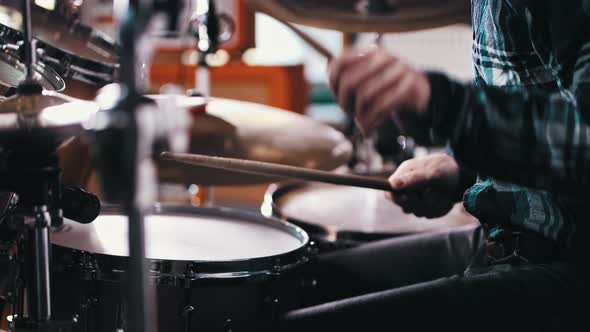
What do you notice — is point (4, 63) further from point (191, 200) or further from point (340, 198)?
point (191, 200)

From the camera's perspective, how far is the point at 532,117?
628mm

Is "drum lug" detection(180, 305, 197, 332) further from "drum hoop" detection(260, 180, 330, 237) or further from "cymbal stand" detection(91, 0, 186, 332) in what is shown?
"drum hoop" detection(260, 180, 330, 237)

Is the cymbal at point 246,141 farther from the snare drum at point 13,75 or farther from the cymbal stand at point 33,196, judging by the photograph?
the cymbal stand at point 33,196

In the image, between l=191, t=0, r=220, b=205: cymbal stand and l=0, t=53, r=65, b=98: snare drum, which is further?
l=191, t=0, r=220, b=205: cymbal stand

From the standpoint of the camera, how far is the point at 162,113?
424 millimetres

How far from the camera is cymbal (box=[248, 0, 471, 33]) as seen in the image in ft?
3.92

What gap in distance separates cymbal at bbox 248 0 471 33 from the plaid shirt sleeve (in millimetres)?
582

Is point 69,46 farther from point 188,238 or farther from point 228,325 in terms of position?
point 228,325

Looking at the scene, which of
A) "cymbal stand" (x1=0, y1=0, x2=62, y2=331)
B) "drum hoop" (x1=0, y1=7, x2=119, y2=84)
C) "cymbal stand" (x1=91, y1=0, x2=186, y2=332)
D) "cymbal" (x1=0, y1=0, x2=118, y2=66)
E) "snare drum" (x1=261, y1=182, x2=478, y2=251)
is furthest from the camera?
"snare drum" (x1=261, y1=182, x2=478, y2=251)

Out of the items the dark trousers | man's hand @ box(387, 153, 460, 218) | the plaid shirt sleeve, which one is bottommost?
the dark trousers

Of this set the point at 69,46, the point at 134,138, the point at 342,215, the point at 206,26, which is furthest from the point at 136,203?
the point at 206,26

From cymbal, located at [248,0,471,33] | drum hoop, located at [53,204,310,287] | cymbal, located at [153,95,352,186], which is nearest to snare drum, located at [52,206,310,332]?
drum hoop, located at [53,204,310,287]

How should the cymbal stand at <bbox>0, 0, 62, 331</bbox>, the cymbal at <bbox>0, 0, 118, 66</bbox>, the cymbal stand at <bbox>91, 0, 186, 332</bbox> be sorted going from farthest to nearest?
the cymbal at <bbox>0, 0, 118, 66</bbox> → the cymbal stand at <bbox>0, 0, 62, 331</bbox> → the cymbal stand at <bbox>91, 0, 186, 332</bbox>

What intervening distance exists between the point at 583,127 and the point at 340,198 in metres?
0.85
